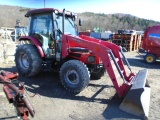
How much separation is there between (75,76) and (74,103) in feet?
2.48

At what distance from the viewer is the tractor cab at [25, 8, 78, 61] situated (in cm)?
637

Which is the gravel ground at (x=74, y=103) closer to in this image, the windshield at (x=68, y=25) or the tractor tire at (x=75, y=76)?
the tractor tire at (x=75, y=76)

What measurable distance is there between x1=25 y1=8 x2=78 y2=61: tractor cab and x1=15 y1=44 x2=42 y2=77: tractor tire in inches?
12.8

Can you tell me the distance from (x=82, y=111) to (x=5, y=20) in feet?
136

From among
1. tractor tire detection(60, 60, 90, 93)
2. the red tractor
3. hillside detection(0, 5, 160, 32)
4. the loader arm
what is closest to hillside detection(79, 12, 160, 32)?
hillside detection(0, 5, 160, 32)

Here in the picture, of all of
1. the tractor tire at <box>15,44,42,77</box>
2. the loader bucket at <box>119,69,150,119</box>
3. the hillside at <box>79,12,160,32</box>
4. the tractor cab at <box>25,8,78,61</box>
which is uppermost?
the hillside at <box>79,12,160,32</box>

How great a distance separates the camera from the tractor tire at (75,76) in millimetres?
5336

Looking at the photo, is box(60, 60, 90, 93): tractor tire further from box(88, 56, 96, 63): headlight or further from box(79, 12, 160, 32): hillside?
box(79, 12, 160, 32): hillside

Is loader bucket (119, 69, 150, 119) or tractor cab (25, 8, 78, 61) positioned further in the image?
tractor cab (25, 8, 78, 61)

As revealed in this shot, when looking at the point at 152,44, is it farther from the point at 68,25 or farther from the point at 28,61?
the point at 28,61

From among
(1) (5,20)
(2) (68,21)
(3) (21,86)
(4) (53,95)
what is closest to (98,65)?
(4) (53,95)

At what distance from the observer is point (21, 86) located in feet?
10.2

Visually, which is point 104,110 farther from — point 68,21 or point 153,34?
point 153,34

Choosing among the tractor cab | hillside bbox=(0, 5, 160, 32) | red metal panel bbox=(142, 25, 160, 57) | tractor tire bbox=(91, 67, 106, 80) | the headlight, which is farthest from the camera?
hillside bbox=(0, 5, 160, 32)
